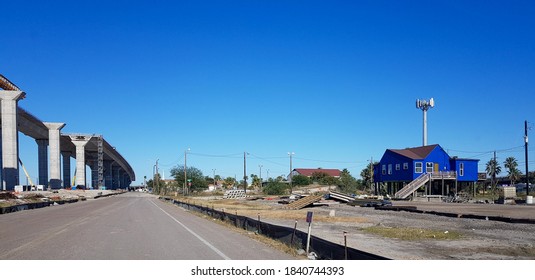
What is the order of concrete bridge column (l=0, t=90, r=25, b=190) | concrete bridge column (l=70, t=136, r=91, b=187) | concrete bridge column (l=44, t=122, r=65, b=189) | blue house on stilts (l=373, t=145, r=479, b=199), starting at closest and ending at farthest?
concrete bridge column (l=0, t=90, r=25, b=190) < blue house on stilts (l=373, t=145, r=479, b=199) < concrete bridge column (l=44, t=122, r=65, b=189) < concrete bridge column (l=70, t=136, r=91, b=187)

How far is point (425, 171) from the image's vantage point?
2849 inches

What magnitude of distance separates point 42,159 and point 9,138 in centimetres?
3865

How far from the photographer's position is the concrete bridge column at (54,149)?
A: 9869 cm

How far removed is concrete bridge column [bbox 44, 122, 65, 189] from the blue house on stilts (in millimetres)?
64560

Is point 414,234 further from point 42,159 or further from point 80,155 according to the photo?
point 80,155

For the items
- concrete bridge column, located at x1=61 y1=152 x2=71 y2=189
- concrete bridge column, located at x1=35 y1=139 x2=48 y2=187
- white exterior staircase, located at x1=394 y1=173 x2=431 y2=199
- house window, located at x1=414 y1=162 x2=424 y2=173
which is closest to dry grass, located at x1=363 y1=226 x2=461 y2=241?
white exterior staircase, located at x1=394 y1=173 x2=431 y2=199

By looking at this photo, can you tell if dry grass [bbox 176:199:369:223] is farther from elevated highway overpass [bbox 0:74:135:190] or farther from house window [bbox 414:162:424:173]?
elevated highway overpass [bbox 0:74:135:190]

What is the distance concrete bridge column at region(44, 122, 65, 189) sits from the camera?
98.7m

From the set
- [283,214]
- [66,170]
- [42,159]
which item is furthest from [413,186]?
[66,170]

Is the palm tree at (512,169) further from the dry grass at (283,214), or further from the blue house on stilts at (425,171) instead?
the dry grass at (283,214)
